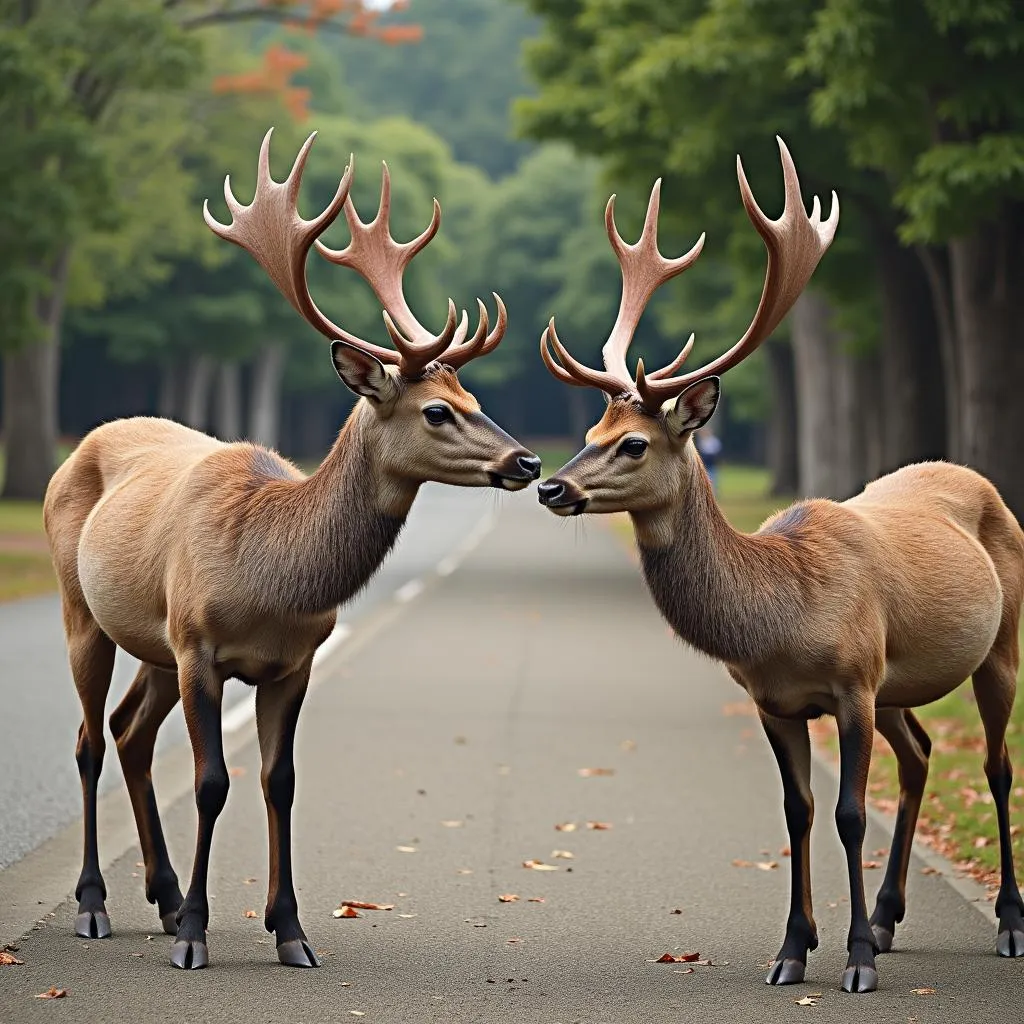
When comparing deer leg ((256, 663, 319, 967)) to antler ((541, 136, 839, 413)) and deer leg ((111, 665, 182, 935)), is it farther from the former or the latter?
antler ((541, 136, 839, 413))

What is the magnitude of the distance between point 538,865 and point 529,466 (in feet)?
8.36

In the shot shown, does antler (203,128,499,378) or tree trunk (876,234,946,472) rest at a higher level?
antler (203,128,499,378)

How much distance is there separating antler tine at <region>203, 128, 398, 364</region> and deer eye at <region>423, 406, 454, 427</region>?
34 centimetres

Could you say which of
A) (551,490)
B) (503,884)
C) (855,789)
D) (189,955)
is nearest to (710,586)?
(551,490)

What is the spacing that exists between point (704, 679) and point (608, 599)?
735 centimetres

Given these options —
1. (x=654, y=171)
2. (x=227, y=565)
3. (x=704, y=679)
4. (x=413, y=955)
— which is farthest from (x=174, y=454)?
(x=654, y=171)

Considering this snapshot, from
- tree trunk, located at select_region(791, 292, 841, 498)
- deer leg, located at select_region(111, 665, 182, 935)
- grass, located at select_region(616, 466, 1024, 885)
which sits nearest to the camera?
deer leg, located at select_region(111, 665, 182, 935)

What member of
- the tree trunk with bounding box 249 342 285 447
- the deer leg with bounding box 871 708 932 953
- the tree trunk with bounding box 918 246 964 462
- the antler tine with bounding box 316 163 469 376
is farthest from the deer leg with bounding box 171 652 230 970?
the tree trunk with bounding box 249 342 285 447

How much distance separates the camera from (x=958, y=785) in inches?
Answer: 421

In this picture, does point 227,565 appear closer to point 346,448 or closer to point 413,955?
point 346,448

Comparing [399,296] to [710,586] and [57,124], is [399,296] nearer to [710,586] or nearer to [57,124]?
[710,586]

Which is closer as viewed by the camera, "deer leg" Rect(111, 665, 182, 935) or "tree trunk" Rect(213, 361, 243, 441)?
"deer leg" Rect(111, 665, 182, 935)

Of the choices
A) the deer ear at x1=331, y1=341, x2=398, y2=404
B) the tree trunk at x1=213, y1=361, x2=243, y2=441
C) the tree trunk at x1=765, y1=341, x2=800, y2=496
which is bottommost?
the tree trunk at x1=213, y1=361, x2=243, y2=441

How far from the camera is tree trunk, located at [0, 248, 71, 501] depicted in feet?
138
